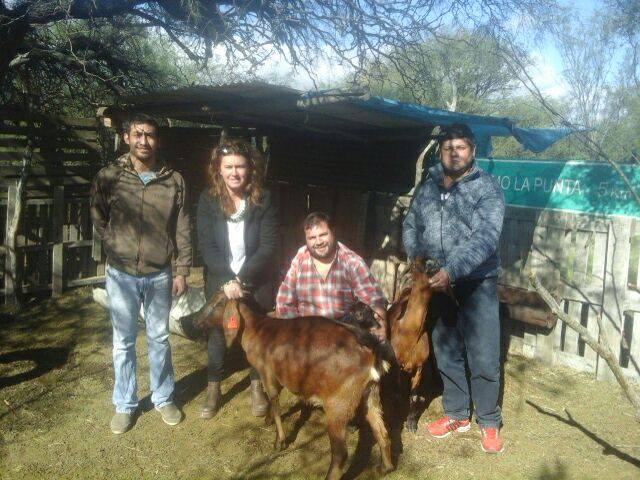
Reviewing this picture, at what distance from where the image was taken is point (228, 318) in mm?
4031

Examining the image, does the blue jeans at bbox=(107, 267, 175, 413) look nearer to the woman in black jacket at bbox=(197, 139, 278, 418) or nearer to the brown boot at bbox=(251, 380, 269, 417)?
the woman in black jacket at bbox=(197, 139, 278, 418)

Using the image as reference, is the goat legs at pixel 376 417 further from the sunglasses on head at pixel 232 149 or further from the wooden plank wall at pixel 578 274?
the wooden plank wall at pixel 578 274

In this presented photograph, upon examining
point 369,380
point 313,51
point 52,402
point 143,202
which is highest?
point 313,51

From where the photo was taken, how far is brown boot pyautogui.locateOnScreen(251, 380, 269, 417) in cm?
454

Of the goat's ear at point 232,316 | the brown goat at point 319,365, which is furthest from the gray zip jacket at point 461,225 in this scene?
the goat's ear at point 232,316

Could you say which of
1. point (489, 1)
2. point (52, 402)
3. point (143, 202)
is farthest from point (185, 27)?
point (52, 402)

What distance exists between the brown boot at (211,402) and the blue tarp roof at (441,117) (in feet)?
8.73

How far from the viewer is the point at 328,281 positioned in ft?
13.7

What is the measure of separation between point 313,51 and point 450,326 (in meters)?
4.92

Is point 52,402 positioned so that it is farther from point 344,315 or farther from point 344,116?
point 344,116

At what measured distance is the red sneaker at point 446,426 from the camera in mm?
4309

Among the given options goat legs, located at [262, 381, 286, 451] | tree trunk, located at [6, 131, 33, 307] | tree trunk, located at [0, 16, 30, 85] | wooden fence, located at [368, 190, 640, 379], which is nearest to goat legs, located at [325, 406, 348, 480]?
goat legs, located at [262, 381, 286, 451]

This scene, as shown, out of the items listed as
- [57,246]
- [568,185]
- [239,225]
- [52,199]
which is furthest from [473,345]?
[52,199]

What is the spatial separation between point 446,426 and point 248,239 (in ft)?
7.22
